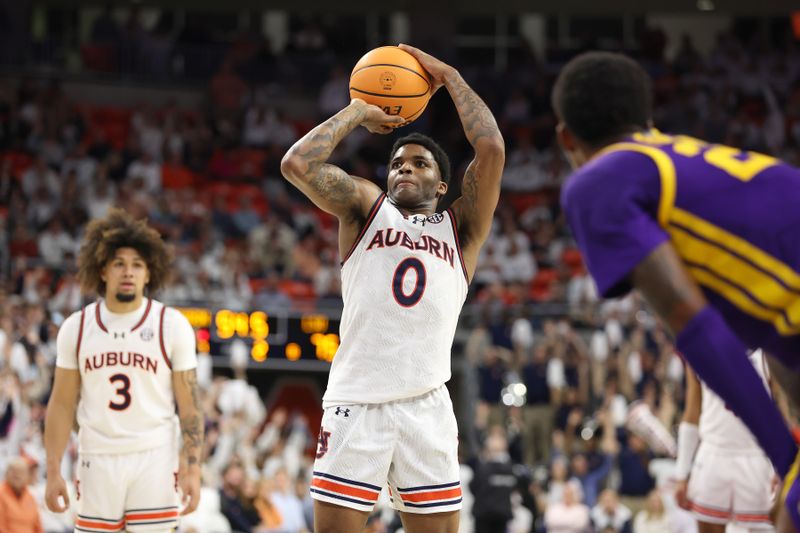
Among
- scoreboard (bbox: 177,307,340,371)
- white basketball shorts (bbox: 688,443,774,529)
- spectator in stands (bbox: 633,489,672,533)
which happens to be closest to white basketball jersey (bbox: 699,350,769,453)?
white basketball shorts (bbox: 688,443,774,529)

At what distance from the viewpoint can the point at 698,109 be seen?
75.0ft

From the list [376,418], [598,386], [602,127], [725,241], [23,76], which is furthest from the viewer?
[23,76]

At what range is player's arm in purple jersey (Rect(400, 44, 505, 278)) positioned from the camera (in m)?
5.28

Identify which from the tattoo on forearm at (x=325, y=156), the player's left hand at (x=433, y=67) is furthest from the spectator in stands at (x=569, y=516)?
the tattoo on forearm at (x=325, y=156)

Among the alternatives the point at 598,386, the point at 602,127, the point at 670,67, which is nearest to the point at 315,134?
the point at 602,127

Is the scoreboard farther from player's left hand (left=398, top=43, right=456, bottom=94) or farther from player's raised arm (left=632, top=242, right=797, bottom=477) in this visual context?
player's raised arm (left=632, top=242, right=797, bottom=477)

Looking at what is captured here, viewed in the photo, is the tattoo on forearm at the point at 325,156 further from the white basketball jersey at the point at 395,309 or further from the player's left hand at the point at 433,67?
the player's left hand at the point at 433,67

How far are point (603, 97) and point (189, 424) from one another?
156 inches

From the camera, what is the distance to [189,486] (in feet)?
20.6

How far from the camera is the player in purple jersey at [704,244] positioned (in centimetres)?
278

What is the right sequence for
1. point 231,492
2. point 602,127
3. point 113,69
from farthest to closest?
point 113,69 → point 231,492 → point 602,127

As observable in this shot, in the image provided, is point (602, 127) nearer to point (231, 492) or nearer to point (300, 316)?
point (231, 492)

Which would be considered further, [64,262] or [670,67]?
[670,67]

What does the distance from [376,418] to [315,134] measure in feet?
4.15
